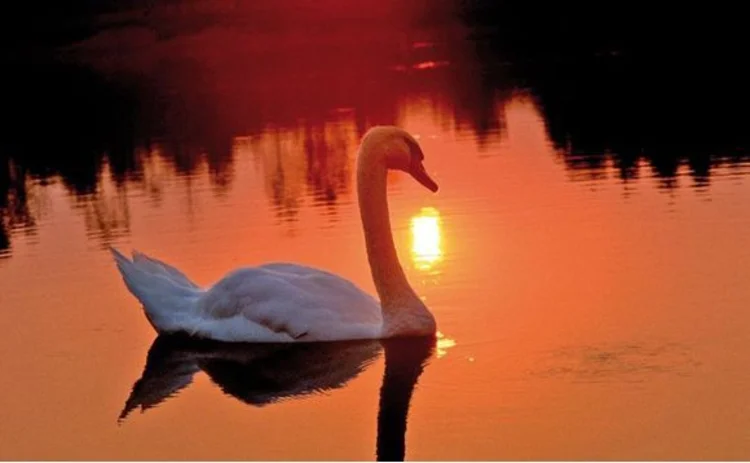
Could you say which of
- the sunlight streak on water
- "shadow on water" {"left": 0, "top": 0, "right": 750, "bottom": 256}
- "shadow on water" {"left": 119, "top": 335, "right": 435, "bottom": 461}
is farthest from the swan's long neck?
"shadow on water" {"left": 0, "top": 0, "right": 750, "bottom": 256}

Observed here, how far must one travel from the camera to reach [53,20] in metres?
61.1

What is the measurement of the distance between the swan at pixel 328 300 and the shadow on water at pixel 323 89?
16.2ft

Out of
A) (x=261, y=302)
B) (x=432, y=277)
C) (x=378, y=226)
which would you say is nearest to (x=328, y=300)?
(x=261, y=302)

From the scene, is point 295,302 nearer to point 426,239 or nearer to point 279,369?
point 279,369

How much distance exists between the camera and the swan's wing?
11.7 m

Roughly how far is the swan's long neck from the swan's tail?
138 cm

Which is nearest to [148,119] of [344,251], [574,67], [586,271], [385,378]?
[574,67]

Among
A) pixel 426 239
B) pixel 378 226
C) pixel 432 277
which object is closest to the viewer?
pixel 378 226

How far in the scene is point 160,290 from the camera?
41.4 feet

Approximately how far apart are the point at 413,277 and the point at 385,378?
2.97 meters

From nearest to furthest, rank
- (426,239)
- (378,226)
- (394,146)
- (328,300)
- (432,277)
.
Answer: (328,300) < (394,146) < (378,226) < (432,277) < (426,239)

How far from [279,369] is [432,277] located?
2.53 m

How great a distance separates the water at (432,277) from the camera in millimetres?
9273

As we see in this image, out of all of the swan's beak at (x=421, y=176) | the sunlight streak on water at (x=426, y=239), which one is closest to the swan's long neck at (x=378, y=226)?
the swan's beak at (x=421, y=176)
